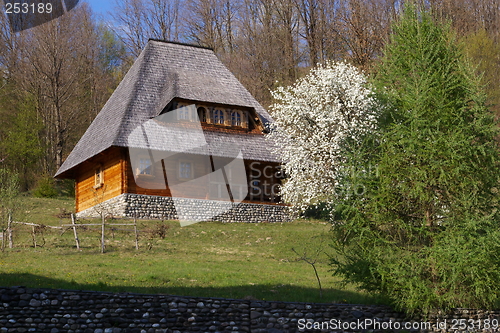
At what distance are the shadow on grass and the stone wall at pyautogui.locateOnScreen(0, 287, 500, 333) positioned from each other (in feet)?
2.48

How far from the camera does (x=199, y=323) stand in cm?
1151

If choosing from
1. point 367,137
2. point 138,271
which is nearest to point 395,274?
point 367,137

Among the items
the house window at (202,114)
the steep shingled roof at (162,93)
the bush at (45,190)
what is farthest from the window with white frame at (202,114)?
the bush at (45,190)

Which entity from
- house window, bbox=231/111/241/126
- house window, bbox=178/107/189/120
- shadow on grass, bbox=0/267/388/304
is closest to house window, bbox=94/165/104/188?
house window, bbox=178/107/189/120

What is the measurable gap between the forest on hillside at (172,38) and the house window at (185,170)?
10745mm

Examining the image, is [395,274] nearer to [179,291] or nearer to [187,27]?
[179,291]

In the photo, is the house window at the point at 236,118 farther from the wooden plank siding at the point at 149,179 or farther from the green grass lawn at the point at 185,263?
the green grass lawn at the point at 185,263

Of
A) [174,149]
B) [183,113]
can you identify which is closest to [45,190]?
[183,113]

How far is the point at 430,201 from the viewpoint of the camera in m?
12.5

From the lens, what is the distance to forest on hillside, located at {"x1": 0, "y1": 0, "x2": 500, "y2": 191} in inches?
1430

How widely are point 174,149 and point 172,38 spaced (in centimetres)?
2517

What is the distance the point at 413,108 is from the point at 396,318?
465cm

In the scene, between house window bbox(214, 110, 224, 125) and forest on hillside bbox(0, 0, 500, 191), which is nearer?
house window bbox(214, 110, 224, 125)

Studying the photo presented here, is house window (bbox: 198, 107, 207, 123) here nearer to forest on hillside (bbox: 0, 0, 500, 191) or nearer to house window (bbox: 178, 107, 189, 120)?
house window (bbox: 178, 107, 189, 120)
